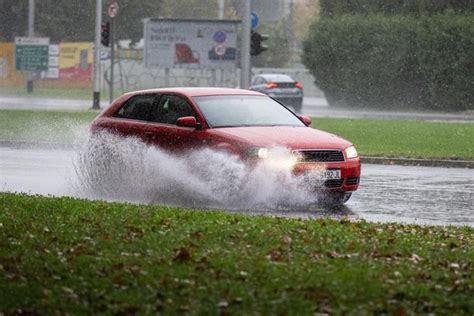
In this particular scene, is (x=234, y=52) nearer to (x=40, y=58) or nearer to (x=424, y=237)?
(x=40, y=58)

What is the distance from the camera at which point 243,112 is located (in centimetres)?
1738

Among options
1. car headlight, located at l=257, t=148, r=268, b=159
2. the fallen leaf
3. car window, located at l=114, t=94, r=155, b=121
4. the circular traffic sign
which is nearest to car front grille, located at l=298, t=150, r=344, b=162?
car headlight, located at l=257, t=148, r=268, b=159

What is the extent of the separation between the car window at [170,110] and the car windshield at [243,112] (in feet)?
0.61

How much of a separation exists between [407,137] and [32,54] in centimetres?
3293

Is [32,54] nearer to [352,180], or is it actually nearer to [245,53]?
[245,53]

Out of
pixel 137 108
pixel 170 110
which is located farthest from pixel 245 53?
pixel 170 110

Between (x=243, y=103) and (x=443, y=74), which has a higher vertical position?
(x=243, y=103)

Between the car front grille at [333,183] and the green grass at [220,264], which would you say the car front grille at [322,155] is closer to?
the car front grille at [333,183]

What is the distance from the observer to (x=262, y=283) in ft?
30.1

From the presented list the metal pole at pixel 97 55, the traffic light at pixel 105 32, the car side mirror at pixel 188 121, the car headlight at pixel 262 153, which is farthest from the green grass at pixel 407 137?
the metal pole at pixel 97 55

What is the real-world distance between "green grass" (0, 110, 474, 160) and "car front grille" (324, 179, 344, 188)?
9.25 m

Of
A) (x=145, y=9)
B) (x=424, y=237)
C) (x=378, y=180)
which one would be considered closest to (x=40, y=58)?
(x=145, y=9)

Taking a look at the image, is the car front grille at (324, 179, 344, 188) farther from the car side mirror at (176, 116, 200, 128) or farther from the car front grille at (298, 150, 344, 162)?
the car side mirror at (176, 116, 200, 128)

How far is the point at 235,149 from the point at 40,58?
151 feet
